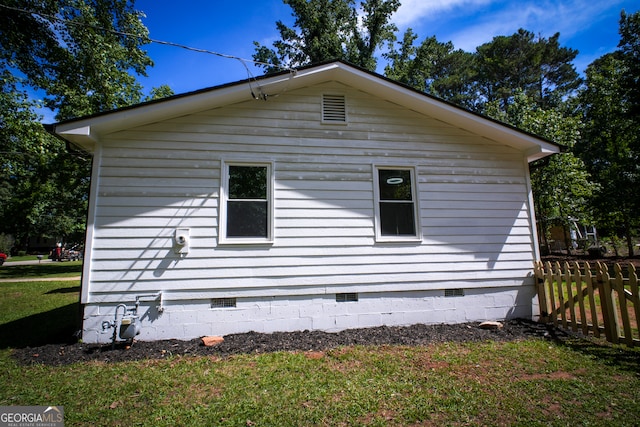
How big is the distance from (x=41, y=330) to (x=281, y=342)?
510 cm

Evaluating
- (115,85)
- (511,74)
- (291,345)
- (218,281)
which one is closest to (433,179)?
(291,345)

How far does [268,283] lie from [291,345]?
117cm

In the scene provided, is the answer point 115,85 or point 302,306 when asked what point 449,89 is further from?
point 302,306

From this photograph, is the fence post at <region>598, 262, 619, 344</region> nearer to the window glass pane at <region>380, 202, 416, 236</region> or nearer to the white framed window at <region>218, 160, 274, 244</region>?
the window glass pane at <region>380, 202, 416, 236</region>

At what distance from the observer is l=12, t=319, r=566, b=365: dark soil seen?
4727 mm

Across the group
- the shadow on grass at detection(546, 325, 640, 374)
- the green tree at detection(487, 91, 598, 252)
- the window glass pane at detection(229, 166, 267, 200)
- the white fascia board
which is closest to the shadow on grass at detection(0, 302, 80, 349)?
the window glass pane at detection(229, 166, 267, 200)

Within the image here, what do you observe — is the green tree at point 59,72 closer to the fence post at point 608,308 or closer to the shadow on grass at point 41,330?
the shadow on grass at point 41,330

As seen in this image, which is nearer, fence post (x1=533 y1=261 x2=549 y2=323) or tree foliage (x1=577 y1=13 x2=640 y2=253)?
fence post (x1=533 y1=261 x2=549 y2=323)

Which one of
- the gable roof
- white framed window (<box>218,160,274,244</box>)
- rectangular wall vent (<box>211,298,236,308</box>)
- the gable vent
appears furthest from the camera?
the gable vent

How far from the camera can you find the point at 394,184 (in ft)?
21.4

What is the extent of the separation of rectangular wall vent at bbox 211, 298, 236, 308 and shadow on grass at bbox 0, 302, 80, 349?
7.61 ft

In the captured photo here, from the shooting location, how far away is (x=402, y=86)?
6.23m
